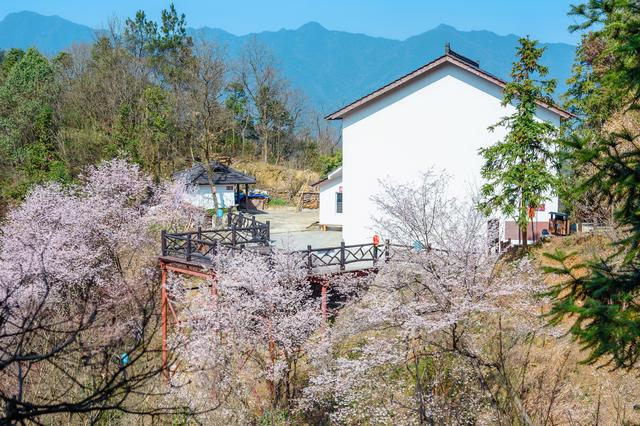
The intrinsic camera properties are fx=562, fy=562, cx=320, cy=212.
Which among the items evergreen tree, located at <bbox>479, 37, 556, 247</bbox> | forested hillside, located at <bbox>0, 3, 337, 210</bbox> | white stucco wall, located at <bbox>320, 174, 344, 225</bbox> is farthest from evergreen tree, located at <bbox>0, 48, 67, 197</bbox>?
evergreen tree, located at <bbox>479, 37, 556, 247</bbox>

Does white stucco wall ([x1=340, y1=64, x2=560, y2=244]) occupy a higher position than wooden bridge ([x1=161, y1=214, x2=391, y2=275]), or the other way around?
white stucco wall ([x1=340, y1=64, x2=560, y2=244])

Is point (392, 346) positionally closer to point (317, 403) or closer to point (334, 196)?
point (317, 403)

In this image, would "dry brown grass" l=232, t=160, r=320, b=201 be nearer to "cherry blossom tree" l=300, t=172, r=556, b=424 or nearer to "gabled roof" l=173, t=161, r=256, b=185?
"gabled roof" l=173, t=161, r=256, b=185

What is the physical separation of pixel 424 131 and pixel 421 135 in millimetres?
187

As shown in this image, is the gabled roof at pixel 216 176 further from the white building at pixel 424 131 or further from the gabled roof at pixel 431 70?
the white building at pixel 424 131

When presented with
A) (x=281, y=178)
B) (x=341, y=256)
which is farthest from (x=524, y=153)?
(x=281, y=178)

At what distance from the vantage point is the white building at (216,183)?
121 ft

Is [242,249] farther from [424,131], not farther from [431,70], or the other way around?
[431,70]

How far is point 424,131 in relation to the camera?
2152 cm

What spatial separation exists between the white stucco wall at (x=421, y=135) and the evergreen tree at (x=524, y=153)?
2785 mm

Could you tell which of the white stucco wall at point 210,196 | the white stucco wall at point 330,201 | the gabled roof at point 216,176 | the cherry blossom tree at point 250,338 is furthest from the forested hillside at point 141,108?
the cherry blossom tree at point 250,338

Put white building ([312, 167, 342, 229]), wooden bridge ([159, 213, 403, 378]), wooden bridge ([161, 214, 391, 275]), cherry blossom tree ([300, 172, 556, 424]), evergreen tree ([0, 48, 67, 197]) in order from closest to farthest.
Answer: cherry blossom tree ([300, 172, 556, 424]), wooden bridge ([159, 213, 403, 378]), wooden bridge ([161, 214, 391, 275]), evergreen tree ([0, 48, 67, 197]), white building ([312, 167, 342, 229])

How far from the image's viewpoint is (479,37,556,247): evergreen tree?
54.1 feet

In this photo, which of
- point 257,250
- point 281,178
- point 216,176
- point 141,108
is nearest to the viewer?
point 257,250
